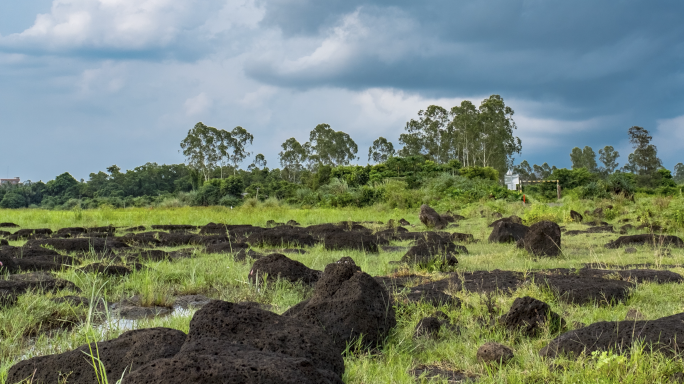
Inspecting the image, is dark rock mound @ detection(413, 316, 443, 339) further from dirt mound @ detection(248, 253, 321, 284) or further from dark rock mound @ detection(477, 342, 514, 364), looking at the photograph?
dirt mound @ detection(248, 253, 321, 284)

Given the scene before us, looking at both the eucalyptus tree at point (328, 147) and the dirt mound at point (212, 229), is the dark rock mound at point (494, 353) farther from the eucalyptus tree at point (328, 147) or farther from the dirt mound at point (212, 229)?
the eucalyptus tree at point (328, 147)

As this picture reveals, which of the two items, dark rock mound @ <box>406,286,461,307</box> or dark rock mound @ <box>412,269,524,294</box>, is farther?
dark rock mound @ <box>412,269,524,294</box>

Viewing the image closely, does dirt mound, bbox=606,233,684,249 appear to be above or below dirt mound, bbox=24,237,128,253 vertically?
below

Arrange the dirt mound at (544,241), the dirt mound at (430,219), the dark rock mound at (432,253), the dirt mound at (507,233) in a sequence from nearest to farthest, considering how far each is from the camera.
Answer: the dark rock mound at (432,253) < the dirt mound at (544,241) < the dirt mound at (507,233) < the dirt mound at (430,219)

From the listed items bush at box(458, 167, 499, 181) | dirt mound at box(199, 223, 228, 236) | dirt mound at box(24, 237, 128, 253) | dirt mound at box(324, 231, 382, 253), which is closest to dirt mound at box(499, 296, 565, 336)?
dirt mound at box(324, 231, 382, 253)

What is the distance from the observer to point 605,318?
436cm

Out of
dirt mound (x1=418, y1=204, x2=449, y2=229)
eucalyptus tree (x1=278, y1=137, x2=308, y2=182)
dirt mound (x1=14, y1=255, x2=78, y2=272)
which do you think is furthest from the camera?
eucalyptus tree (x1=278, y1=137, x2=308, y2=182)

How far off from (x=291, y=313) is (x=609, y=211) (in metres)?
15.6

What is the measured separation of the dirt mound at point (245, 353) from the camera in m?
1.98

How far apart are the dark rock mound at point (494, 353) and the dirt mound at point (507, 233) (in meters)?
8.05

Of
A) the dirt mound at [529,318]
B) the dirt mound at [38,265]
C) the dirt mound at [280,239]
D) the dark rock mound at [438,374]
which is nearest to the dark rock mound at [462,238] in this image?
the dirt mound at [280,239]

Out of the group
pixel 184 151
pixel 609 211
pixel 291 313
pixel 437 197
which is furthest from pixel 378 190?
pixel 184 151

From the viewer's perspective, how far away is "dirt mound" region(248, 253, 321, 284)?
577 cm

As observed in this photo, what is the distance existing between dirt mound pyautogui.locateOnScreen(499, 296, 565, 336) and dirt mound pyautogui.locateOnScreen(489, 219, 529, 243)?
23.7 ft
